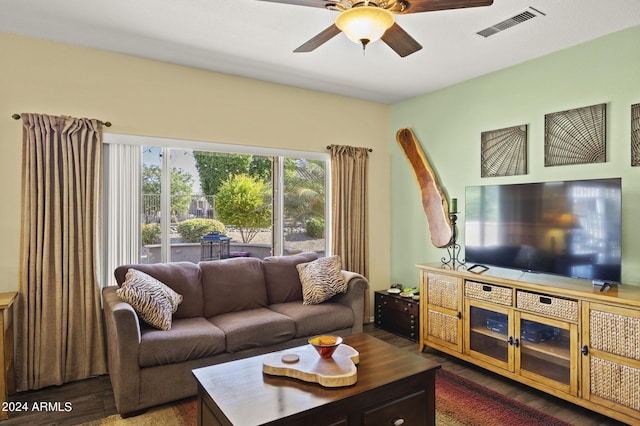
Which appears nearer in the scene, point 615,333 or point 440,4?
point 440,4

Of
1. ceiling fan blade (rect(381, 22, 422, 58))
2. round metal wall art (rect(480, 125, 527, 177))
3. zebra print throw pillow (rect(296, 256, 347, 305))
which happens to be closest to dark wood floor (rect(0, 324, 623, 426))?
zebra print throw pillow (rect(296, 256, 347, 305))

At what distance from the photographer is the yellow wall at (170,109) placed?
9.91 ft

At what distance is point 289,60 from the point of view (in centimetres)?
356

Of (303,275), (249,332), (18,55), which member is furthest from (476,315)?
(18,55)

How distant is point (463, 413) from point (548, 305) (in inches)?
38.8

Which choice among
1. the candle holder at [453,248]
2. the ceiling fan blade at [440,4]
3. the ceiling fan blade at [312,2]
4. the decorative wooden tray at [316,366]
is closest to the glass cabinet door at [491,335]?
the candle holder at [453,248]

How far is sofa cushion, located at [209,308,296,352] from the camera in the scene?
3.00 m

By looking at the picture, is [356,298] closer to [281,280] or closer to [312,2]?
[281,280]

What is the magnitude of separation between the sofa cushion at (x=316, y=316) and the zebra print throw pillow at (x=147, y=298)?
3.22 ft

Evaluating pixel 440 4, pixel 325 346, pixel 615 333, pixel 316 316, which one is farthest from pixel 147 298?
pixel 615 333

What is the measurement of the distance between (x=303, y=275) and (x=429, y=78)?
238 centimetres

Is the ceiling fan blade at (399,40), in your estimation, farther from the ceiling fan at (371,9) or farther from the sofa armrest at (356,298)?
the sofa armrest at (356,298)

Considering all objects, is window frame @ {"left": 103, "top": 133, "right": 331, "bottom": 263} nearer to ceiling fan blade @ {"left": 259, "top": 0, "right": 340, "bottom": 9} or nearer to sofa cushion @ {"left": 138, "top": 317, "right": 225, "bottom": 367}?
sofa cushion @ {"left": 138, "top": 317, "right": 225, "bottom": 367}

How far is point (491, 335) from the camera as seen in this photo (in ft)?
10.6
